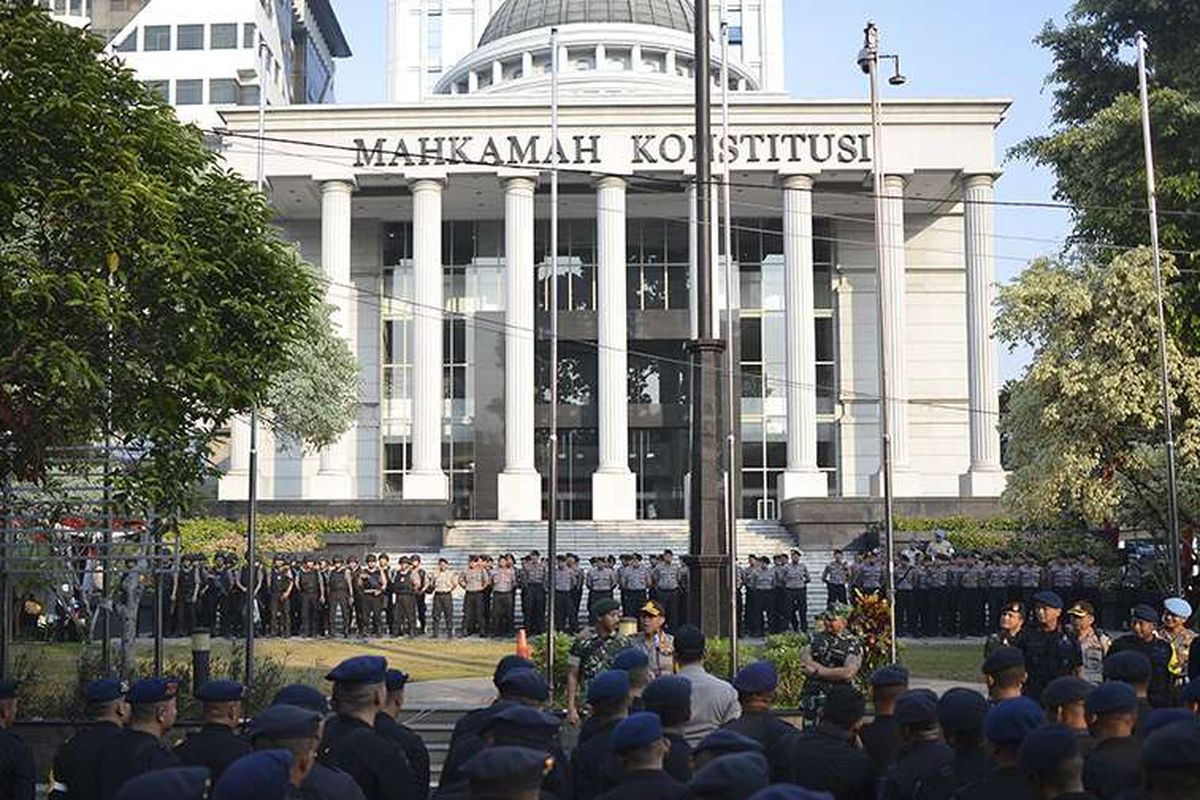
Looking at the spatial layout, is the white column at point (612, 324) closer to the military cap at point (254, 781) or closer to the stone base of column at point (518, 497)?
the stone base of column at point (518, 497)

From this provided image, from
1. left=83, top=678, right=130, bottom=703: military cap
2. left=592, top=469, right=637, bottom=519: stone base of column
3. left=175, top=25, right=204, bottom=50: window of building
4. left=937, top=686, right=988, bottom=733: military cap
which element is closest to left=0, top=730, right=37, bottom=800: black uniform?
left=83, top=678, right=130, bottom=703: military cap

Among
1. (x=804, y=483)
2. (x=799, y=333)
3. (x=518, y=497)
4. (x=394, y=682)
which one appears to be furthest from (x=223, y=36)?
(x=394, y=682)

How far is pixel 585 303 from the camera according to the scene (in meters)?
54.1

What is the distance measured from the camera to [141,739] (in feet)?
24.8

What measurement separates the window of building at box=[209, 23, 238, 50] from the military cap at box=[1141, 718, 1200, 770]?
70250 millimetres

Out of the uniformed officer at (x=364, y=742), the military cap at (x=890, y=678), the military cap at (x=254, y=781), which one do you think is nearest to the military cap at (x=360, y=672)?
the uniformed officer at (x=364, y=742)

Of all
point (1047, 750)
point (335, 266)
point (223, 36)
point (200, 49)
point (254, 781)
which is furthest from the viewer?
point (200, 49)

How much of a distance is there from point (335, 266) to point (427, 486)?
27.5ft

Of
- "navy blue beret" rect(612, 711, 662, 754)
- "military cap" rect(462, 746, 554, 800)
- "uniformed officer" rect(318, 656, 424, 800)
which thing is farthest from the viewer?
"uniformed officer" rect(318, 656, 424, 800)

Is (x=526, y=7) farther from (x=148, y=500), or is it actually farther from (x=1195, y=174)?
(x=148, y=500)

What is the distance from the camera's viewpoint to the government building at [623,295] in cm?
4912

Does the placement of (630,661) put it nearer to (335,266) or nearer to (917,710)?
(917,710)

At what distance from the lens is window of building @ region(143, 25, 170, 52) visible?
231ft

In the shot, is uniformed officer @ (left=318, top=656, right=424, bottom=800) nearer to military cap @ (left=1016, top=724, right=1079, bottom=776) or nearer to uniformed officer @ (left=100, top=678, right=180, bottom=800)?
uniformed officer @ (left=100, top=678, right=180, bottom=800)
